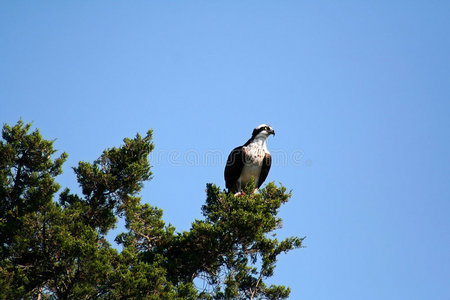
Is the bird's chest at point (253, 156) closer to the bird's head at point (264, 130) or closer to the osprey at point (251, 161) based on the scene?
the osprey at point (251, 161)

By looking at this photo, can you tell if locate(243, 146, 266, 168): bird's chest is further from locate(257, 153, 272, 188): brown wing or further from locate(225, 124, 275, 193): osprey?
locate(257, 153, 272, 188): brown wing

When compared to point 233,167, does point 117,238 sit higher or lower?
lower

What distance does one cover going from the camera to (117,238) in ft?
48.5

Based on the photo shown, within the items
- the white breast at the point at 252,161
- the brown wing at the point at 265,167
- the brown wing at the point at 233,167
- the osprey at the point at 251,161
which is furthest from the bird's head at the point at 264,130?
the brown wing at the point at 233,167

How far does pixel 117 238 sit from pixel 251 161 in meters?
4.42

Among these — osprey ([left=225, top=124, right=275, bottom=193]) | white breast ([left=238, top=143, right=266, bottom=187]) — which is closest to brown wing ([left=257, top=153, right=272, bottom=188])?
osprey ([left=225, top=124, right=275, bottom=193])

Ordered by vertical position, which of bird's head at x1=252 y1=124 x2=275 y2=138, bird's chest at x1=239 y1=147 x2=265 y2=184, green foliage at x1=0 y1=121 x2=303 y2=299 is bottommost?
green foliage at x1=0 y1=121 x2=303 y2=299

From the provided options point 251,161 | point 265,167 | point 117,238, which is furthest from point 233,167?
point 117,238

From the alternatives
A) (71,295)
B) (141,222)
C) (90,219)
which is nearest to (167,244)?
(141,222)

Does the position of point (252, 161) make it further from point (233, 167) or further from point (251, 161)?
point (233, 167)

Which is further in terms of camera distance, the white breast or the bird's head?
the bird's head

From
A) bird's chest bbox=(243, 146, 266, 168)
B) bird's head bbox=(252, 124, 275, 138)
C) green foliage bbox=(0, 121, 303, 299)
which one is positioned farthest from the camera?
bird's head bbox=(252, 124, 275, 138)

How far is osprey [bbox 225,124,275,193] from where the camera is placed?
16.6 metres

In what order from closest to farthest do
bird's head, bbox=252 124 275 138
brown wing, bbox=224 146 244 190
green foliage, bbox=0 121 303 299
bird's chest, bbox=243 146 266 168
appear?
1. green foliage, bbox=0 121 303 299
2. bird's chest, bbox=243 146 266 168
3. bird's head, bbox=252 124 275 138
4. brown wing, bbox=224 146 244 190
